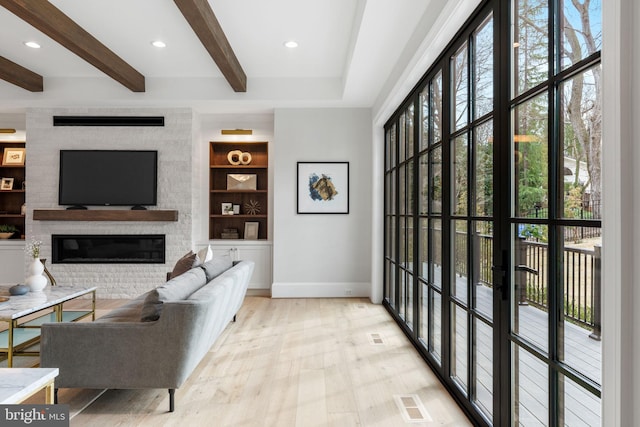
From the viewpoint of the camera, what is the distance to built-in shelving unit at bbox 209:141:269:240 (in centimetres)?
618

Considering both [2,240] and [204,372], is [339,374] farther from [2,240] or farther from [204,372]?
[2,240]

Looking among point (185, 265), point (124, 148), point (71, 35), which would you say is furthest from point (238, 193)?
point (71, 35)

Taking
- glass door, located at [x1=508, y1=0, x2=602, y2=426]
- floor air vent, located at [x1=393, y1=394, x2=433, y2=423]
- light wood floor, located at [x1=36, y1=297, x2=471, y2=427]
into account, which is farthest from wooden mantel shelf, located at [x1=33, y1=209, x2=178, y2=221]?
glass door, located at [x1=508, y1=0, x2=602, y2=426]

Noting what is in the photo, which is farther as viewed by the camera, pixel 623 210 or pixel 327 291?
pixel 327 291

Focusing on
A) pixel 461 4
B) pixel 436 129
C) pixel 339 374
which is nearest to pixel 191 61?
pixel 436 129

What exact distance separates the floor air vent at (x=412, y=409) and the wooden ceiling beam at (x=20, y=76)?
5203 millimetres

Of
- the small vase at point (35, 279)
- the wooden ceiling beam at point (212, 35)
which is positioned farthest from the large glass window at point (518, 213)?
the small vase at point (35, 279)

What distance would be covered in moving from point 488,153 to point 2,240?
251 inches

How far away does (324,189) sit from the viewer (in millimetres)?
5438

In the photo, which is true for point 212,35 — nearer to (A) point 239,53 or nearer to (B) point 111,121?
(A) point 239,53

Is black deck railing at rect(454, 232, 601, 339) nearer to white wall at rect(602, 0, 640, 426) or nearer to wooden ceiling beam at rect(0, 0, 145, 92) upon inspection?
white wall at rect(602, 0, 640, 426)

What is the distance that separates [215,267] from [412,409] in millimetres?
1902

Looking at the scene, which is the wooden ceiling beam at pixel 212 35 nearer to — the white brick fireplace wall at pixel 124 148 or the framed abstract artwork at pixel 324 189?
the white brick fireplace wall at pixel 124 148

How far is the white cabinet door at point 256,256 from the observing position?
18.9 feet
